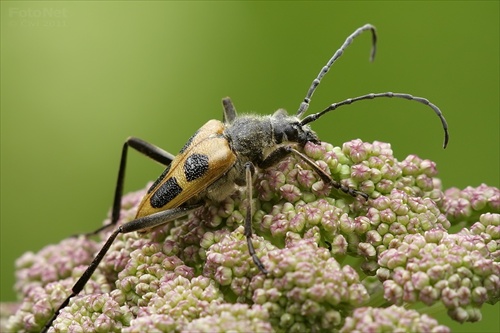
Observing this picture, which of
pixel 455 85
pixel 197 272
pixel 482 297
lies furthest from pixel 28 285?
pixel 455 85

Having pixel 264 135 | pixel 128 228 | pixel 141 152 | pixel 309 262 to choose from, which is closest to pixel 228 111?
pixel 141 152

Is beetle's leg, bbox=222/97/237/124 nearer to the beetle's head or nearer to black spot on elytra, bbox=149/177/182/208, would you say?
the beetle's head

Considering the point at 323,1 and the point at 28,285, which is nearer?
the point at 28,285

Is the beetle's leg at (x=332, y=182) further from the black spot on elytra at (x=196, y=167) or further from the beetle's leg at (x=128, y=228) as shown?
the beetle's leg at (x=128, y=228)

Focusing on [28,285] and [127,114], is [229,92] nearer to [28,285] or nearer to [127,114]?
[127,114]

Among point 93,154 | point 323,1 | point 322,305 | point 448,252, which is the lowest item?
point 322,305

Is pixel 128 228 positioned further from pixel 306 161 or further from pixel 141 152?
pixel 306 161
